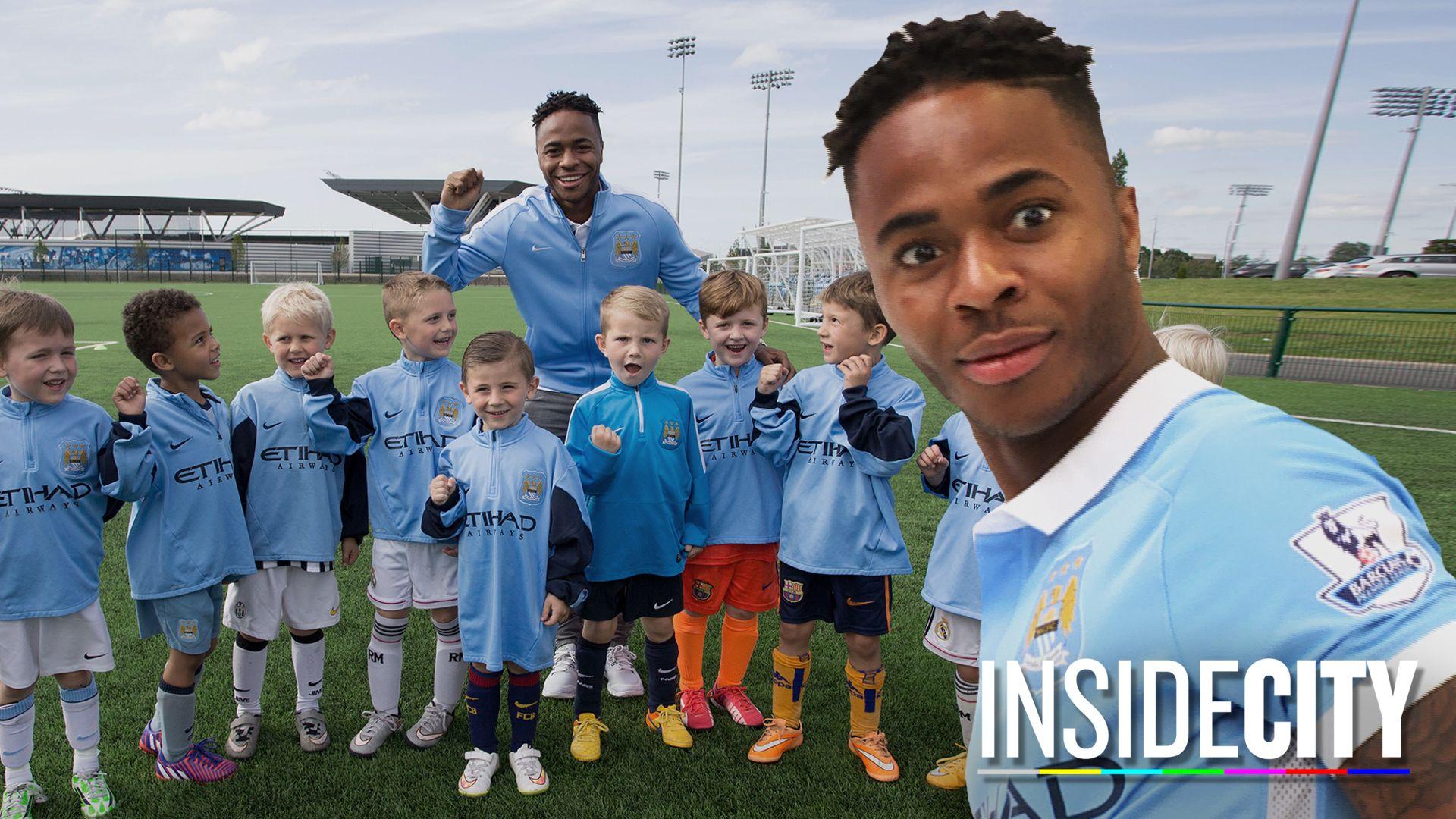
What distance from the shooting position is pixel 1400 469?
25.6 ft

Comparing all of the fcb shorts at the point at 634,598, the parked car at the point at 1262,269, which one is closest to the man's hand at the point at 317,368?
the fcb shorts at the point at 634,598

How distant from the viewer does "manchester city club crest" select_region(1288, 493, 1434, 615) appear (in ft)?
1.83

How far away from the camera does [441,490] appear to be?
3.04m

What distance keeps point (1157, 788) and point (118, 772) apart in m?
3.83

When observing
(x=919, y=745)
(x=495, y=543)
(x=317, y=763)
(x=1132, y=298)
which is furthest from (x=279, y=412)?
(x=1132, y=298)

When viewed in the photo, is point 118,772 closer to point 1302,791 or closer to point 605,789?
point 605,789

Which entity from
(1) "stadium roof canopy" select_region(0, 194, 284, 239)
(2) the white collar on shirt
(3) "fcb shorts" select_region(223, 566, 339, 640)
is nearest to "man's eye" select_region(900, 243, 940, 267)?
(2) the white collar on shirt

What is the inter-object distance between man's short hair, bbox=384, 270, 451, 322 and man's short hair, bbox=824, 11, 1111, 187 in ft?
10.2

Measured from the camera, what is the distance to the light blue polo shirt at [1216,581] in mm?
560

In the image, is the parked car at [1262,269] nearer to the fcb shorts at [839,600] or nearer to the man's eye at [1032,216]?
the fcb shorts at [839,600]

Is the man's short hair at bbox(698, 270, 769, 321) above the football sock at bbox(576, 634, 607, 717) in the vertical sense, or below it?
above

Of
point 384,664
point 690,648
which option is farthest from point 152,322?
point 690,648

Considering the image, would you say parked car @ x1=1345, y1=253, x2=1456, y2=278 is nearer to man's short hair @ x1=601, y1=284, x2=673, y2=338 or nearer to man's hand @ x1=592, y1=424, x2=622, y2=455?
man's short hair @ x1=601, y1=284, x2=673, y2=338

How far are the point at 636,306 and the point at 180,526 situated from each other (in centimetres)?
195
